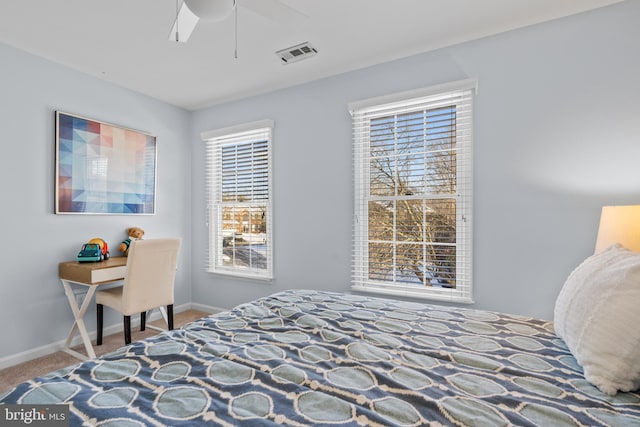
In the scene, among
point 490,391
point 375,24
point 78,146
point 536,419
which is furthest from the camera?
point 78,146

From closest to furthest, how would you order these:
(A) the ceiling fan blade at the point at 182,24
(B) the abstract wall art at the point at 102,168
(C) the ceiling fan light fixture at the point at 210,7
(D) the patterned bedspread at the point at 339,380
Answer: (D) the patterned bedspread at the point at 339,380 < (C) the ceiling fan light fixture at the point at 210,7 < (A) the ceiling fan blade at the point at 182,24 < (B) the abstract wall art at the point at 102,168

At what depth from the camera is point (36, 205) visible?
9.02 ft

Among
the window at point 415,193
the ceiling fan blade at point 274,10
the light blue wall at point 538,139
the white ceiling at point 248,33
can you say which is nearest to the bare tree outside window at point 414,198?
the window at point 415,193

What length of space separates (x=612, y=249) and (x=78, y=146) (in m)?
3.95

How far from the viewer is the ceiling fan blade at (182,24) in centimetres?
172

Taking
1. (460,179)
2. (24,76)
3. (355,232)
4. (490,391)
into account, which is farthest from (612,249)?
(24,76)

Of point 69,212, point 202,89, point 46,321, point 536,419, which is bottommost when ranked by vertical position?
point 46,321

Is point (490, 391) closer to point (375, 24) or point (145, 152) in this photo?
point (375, 24)

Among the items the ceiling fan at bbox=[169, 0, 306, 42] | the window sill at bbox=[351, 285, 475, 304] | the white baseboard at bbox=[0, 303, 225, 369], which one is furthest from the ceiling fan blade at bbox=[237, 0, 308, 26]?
the white baseboard at bbox=[0, 303, 225, 369]

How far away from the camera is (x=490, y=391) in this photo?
3.11ft

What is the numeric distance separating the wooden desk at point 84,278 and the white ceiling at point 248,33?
1815mm

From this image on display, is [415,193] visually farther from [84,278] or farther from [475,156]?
[84,278]

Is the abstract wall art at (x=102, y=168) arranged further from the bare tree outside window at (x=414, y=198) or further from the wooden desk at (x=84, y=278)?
the bare tree outside window at (x=414, y=198)

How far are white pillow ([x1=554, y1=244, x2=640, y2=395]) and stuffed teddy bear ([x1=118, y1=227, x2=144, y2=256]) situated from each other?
363cm
